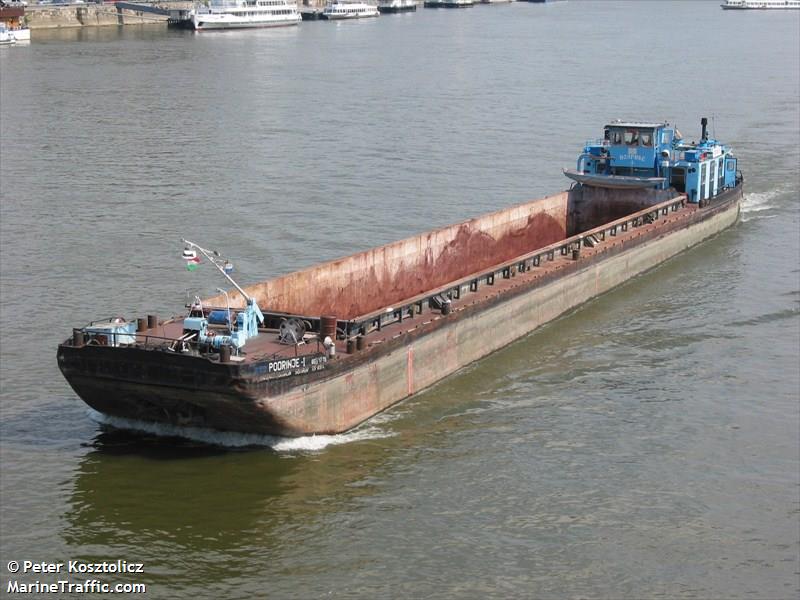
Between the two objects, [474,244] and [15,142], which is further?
[15,142]

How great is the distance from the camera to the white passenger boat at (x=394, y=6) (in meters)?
155

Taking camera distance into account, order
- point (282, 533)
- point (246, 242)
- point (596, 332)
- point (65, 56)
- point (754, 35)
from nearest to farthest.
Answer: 1. point (282, 533)
2. point (596, 332)
3. point (246, 242)
4. point (65, 56)
5. point (754, 35)

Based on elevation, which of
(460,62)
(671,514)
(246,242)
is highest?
(460,62)

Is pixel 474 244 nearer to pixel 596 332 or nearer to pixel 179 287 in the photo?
pixel 596 332

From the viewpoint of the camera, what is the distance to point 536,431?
958 inches

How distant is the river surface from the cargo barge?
67 centimetres

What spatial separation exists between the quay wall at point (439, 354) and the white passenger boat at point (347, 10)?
355 ft

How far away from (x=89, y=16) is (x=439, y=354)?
335 feet

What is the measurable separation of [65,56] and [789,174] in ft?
193

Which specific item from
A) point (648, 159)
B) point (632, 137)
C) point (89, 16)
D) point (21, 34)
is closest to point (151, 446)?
point (632, 137)

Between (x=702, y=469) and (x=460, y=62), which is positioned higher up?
(x=460, y=62)

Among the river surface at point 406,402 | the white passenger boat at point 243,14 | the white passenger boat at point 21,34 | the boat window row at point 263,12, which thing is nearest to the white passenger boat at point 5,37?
the white passenger boat at point 21,34

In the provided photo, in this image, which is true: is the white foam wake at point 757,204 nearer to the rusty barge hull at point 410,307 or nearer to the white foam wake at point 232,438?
the rusty barge hull at point 410,307

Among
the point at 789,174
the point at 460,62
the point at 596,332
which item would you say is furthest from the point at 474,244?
the point at 460,62
